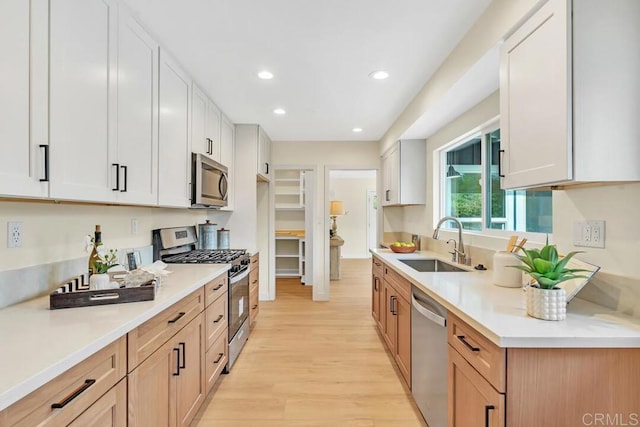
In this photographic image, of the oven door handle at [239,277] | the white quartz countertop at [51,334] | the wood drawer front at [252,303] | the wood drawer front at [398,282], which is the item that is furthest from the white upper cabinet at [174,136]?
the wood drawer front at [398,282]

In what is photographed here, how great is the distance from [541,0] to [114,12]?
1984 mm

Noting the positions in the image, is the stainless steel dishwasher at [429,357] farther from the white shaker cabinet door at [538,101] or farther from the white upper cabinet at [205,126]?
the white upper cabinet at [205,126]

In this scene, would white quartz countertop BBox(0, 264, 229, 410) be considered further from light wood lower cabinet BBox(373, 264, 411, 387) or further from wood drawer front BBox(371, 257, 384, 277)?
wood drawer front BBox(371, 257, 384, 277)

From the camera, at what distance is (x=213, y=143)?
131 inches

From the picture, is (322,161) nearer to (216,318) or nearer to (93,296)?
(216,318)

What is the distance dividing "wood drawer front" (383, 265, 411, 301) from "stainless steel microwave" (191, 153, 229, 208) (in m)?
1.76

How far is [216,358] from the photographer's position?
2381 millimetres

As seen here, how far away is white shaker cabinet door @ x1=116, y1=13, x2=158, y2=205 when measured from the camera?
1.72 metres

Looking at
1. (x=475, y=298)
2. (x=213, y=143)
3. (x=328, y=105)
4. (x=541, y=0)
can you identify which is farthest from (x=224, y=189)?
(x=541, y=0)

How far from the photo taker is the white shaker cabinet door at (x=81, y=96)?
128cm

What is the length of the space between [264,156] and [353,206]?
16.7 feet

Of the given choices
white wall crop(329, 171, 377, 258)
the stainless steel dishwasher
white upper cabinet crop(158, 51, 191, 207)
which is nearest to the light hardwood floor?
the stainless steel dishwasher

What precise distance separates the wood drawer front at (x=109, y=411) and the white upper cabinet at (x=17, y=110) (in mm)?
762

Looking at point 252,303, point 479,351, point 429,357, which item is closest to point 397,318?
point 429,357
